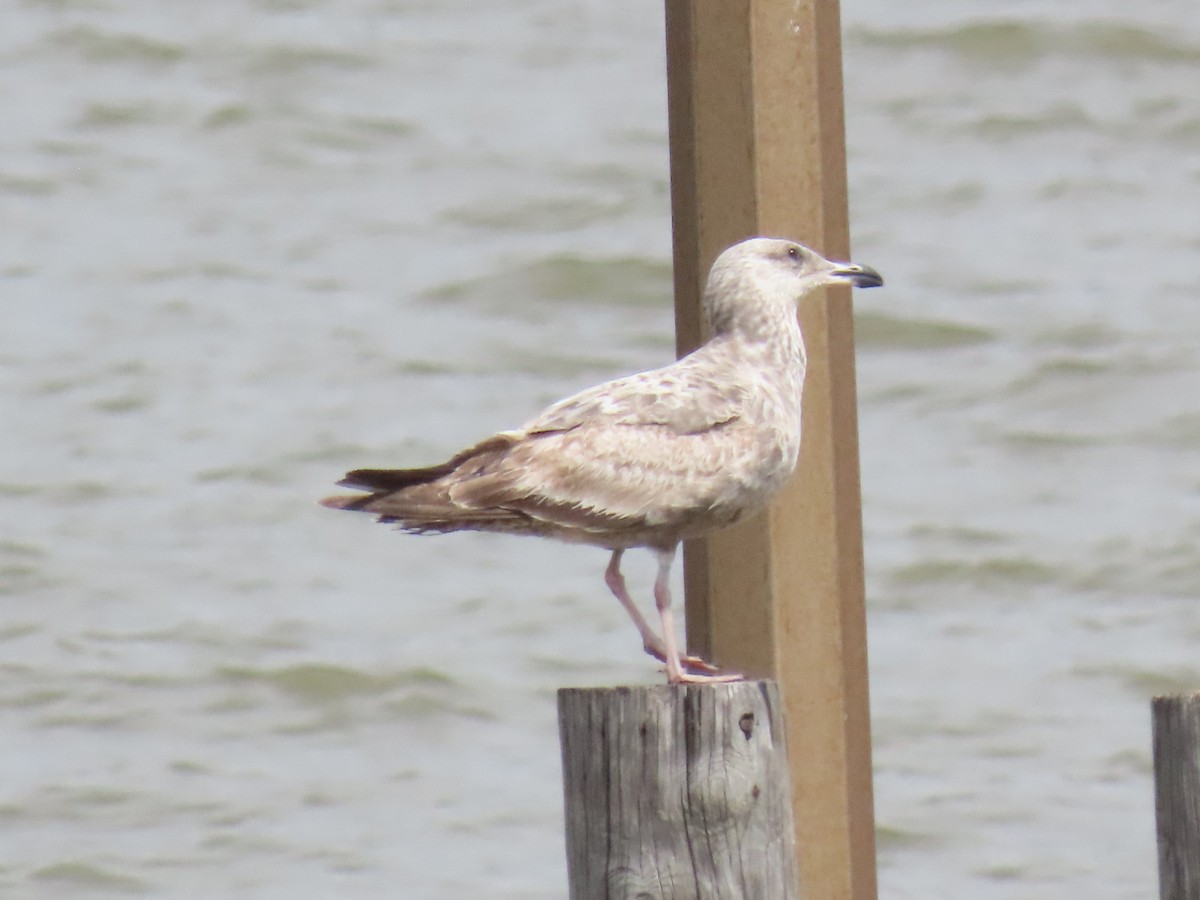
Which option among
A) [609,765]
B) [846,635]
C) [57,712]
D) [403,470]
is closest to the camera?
[609,765]

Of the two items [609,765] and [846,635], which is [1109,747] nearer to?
[846,635]

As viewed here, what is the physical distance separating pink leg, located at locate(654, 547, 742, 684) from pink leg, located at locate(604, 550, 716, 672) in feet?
0.07

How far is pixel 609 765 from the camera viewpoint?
4.03 m

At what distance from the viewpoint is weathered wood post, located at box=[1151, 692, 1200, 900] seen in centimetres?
399

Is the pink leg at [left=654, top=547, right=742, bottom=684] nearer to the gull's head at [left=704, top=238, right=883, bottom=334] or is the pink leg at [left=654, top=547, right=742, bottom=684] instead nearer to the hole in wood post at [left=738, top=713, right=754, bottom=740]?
the hole in wood post at [left=738, top=713, right=754, bottom=740]

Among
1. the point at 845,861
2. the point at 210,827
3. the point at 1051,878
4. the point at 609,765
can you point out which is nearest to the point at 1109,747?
the point at 1051,878

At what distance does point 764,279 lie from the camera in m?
4.86

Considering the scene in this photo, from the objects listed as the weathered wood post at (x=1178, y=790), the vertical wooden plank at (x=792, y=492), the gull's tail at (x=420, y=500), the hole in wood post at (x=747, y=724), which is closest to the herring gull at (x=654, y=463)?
the gull's tail at (x=420, y=500)

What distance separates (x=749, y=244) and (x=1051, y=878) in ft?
19.6

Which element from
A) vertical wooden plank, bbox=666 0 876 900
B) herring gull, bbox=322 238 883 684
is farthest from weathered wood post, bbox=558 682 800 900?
vertical wooden plank, bbox=666 0 876 900

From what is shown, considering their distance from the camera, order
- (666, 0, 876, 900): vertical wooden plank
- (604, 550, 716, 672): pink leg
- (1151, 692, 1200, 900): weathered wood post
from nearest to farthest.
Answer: (1151, 692, 1200, 900): weathered wood post → (604, 550, 716, 672): pink leg → (666, 0, 876, 900): vertical wooden plank

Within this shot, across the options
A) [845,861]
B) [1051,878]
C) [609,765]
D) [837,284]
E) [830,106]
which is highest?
[830,106]

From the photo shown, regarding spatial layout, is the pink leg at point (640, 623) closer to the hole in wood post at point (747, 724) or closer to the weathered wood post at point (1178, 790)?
the hole in wood post at point (747, 724)

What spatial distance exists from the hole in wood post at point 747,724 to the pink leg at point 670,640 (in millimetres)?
304
